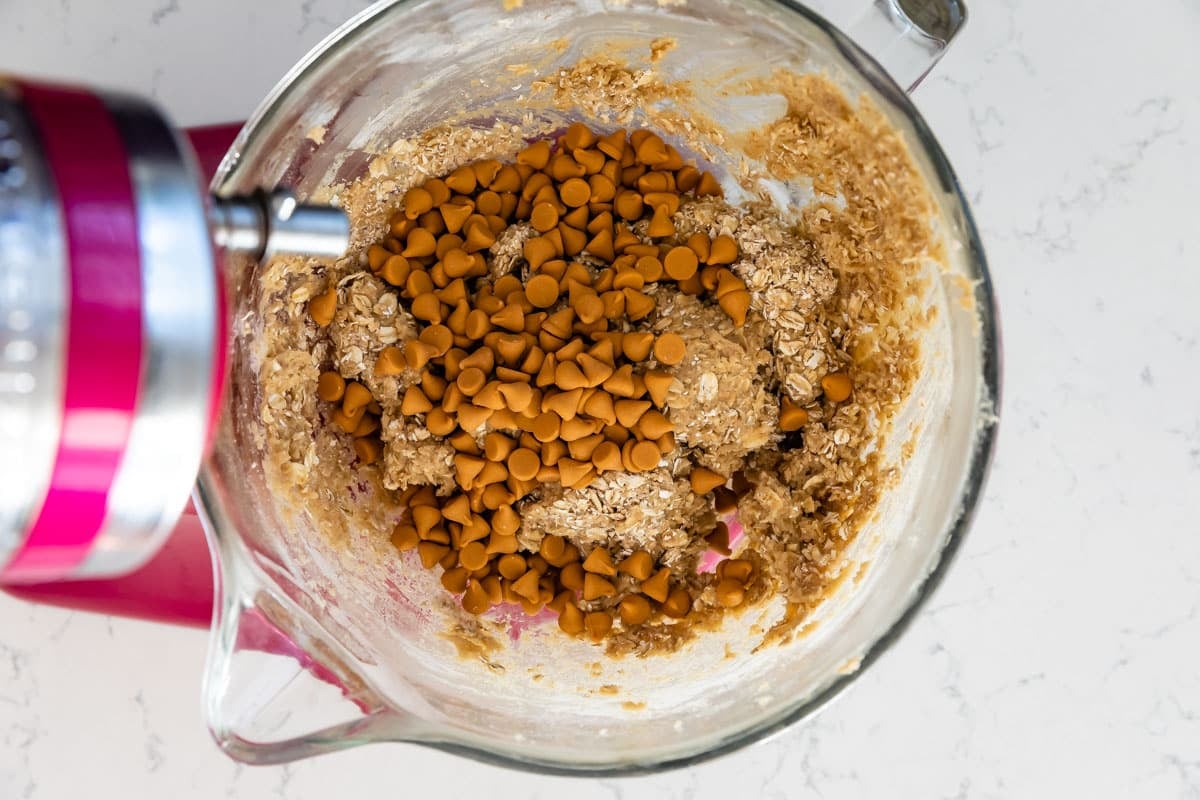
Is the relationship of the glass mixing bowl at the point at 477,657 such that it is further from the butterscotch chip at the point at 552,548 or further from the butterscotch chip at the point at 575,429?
the butterscotch chip at the point at 575,429

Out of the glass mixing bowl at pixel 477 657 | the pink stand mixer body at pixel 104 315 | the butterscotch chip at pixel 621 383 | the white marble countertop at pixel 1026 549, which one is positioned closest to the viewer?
the pink stand mixer body at pixel 104 315

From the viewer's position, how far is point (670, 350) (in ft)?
2.71

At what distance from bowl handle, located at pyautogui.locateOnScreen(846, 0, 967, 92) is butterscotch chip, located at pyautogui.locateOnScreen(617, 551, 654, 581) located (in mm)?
451

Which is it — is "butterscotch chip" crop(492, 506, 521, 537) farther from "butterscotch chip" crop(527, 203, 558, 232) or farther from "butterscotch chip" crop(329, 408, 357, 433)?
"butterscotch chip" crop(527, 203, 558, 232)

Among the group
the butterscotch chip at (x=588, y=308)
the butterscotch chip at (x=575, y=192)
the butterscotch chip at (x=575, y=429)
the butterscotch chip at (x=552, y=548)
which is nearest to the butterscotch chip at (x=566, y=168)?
the butterscotch chip at (x=575, y=192)

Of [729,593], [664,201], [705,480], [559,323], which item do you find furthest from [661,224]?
[729,593]

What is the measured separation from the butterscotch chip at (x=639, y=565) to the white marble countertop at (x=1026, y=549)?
11.1 inches

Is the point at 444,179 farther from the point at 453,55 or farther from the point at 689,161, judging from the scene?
the point at 689,161

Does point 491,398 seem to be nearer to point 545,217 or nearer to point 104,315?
point 545,217

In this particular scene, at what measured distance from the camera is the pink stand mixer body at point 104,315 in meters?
0.46

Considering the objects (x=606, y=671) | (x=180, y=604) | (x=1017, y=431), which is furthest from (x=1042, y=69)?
(x=180, y=604)

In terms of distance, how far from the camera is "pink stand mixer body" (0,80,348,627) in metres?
0.46

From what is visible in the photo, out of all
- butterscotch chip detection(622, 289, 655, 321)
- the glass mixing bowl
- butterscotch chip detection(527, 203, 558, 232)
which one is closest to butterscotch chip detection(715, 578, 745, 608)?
the glass mixing bowl

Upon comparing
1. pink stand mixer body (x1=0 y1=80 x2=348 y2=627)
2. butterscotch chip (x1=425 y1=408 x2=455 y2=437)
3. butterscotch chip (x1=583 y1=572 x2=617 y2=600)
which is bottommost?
butterscotch chip (x1=583 y1=572 x2=617 y2=600)
